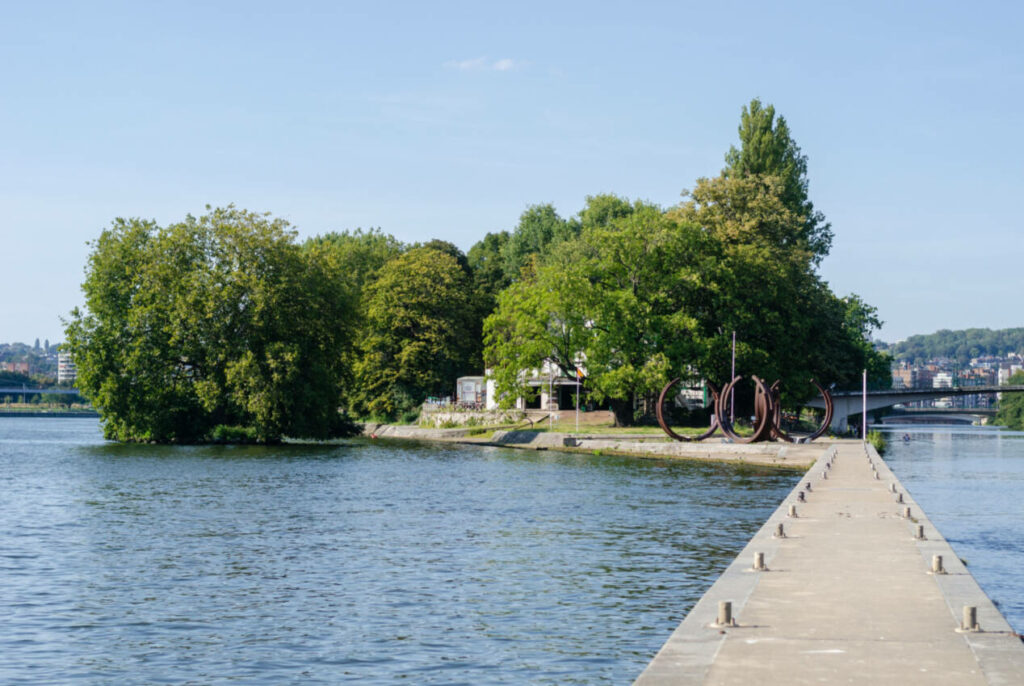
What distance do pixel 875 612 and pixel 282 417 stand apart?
2516 inches

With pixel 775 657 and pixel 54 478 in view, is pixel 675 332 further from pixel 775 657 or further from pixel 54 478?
pixel 775 657

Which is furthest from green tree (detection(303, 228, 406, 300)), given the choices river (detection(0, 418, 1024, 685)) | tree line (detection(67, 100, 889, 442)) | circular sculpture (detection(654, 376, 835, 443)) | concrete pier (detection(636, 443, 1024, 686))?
concrete pier (detection(636, 443, 1024, 686))

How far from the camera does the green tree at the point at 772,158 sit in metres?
100

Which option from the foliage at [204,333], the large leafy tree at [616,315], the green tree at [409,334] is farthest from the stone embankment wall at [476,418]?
the foliage at [204,333]

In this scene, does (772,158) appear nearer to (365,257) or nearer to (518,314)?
(518,314)

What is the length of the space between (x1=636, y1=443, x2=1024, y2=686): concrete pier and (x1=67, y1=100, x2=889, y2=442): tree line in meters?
58.0

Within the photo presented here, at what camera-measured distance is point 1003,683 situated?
11008 millimetres

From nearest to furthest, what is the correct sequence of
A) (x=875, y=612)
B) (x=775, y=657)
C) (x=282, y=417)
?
(x=775, y=657) < (x=875, y=612) < (x=282, y=417)

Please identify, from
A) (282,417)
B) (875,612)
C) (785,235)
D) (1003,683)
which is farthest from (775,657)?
(785,235)

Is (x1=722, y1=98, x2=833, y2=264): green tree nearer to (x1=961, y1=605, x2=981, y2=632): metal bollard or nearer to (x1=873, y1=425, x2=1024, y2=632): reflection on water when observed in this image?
(x1=873, y1=425, x2=1024, y2=632): reflection on water

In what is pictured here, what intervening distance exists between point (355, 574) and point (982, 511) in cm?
2582

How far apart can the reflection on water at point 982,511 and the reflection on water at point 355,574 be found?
18.4 feet

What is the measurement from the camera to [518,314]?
293 feet

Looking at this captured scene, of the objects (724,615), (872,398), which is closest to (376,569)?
(724,615)
